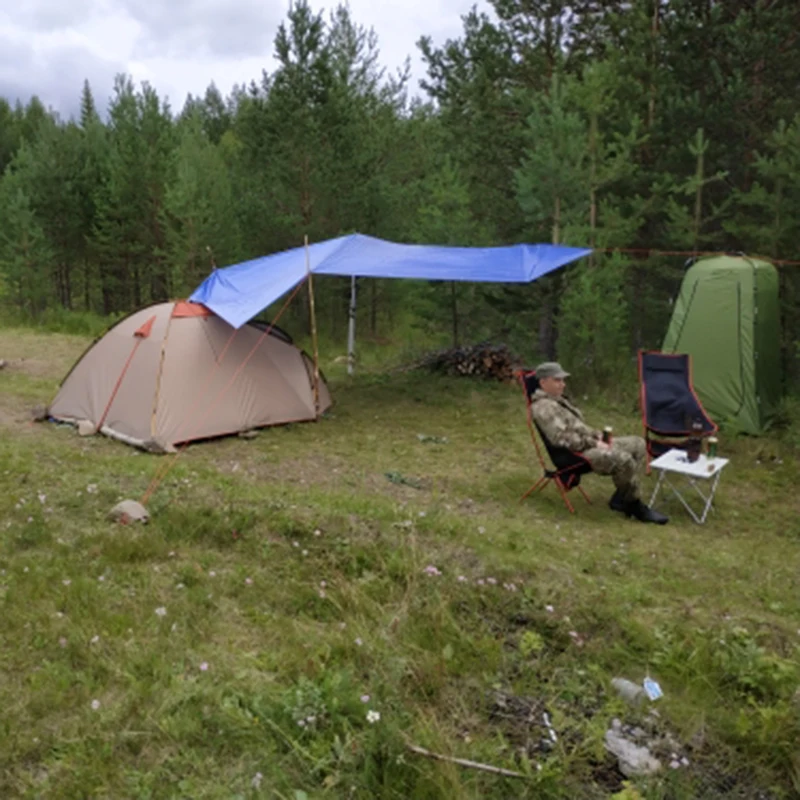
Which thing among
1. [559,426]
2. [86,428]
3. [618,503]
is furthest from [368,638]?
[86,428]

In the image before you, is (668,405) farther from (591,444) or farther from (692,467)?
(591,444)

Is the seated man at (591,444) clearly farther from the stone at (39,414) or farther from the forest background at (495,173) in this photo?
the stone at (39,414)

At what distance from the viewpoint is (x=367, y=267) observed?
7453 mm

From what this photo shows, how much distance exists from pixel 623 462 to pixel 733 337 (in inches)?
131

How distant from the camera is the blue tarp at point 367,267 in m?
6.92

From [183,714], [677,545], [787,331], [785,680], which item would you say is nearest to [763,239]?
[787,331]

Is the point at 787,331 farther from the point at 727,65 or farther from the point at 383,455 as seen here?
the point at 383,455

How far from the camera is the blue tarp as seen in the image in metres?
6.92

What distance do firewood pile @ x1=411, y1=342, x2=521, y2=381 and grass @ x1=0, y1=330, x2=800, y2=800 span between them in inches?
155

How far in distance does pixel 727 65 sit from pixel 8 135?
3146cm

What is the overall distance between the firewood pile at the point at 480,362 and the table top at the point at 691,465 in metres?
4.00

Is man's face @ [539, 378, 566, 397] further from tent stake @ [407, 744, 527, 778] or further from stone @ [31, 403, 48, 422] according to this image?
stone @ [31, 403, 48, 422]

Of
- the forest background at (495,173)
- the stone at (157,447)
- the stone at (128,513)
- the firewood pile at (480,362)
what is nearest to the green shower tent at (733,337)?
the forest background at (495,173)

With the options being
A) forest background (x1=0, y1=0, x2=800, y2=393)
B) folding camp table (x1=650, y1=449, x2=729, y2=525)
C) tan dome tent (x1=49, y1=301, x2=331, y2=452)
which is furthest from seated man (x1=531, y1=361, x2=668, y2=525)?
forest background (x1=0, y1=0, x2=800, y2=393)
